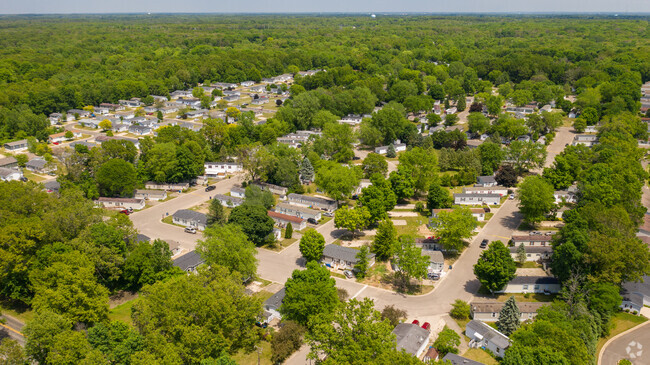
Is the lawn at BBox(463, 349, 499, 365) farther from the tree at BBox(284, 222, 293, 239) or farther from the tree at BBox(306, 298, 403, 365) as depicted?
the tree at BBox(284, 222, 293, 239)

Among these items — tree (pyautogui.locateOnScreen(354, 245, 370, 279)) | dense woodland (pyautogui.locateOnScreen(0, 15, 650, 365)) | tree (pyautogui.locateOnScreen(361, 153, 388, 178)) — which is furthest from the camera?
tree (pyautogui.locateOnScreen(361, 153, 388, 178))

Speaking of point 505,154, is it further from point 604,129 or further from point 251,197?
point 251,197

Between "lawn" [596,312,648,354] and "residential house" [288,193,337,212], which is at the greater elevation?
"residential house" [288,193,337,212]

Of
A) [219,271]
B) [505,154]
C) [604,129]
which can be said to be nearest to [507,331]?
[219,271]

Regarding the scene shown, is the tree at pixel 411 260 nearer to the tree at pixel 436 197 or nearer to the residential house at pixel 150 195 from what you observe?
the tree at pixel 436 197

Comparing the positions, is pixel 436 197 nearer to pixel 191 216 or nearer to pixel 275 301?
pixel 275 301

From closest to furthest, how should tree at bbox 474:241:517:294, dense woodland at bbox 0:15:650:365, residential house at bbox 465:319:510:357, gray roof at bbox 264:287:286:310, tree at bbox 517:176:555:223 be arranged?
dense woodland at bbox 0:15:650:365 → residential house at bbox 465:319:510:357 → gray roof at bbox 264:287:286:310 → tree at bbox 474:241:517:294 → tree at bbox 517:176:555:223

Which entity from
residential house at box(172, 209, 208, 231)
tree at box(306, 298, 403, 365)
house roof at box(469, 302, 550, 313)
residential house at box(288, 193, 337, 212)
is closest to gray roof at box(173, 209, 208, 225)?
residential house at box(172, 209, 208, 231)
